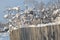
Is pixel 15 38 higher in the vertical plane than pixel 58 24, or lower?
lower

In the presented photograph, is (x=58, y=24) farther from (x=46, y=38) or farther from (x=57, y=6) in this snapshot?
(x=57, y=6)

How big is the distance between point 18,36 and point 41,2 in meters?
5.71

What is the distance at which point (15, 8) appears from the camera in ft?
Answer: 30.3

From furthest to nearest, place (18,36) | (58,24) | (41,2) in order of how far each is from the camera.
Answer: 1. (41,2)
2. (18,36)
3. (58,24)

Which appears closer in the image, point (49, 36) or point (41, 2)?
point (49, 36)

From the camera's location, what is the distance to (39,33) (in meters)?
1.60

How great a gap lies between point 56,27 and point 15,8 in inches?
307

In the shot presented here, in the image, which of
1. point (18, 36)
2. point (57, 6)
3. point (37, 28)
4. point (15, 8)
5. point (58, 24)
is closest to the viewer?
point (58, 24)

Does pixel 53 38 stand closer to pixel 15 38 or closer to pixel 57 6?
pixel 15 38

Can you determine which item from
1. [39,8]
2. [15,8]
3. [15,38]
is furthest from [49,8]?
[15,38]

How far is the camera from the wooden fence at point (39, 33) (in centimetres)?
151

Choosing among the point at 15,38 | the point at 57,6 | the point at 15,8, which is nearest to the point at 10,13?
the point at 15,8

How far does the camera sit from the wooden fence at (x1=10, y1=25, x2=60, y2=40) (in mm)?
1514

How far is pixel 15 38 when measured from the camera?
1.79m
